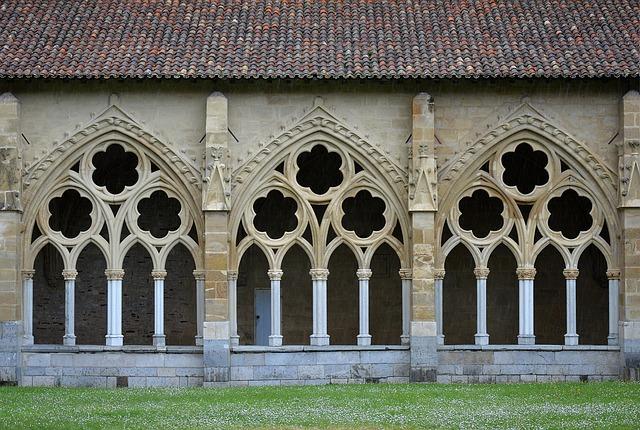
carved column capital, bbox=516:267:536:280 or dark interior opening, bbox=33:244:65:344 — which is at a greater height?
carved column capital, bbox=516:267:536:280

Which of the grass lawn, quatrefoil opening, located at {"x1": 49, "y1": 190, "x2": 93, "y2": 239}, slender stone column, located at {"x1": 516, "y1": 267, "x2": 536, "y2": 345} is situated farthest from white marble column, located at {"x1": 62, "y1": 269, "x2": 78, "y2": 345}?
slender stone column, located at {"x1": 516, "y1": 267, "x2": 536, "y2": 345}

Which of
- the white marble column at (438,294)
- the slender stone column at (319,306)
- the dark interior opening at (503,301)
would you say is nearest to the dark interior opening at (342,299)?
the dark interior opening at (503,301)

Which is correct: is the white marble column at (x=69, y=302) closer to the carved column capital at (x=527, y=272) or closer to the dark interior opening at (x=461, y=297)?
the carved column capital at (x=527, y=272)

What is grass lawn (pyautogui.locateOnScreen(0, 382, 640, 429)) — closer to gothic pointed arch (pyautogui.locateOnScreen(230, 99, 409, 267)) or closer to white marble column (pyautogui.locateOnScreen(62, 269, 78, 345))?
white marble column (pyautogui.locateOnScreen(62, 269, 78, 345))

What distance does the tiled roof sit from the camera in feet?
85.9

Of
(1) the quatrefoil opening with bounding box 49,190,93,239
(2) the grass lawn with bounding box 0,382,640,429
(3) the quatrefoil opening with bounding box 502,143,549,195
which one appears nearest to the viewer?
(2) the grass lawn with bounding box 0,382,640,429

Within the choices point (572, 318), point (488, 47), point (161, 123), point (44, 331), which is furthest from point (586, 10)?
point (44, 331)

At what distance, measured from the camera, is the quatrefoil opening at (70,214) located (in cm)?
3161

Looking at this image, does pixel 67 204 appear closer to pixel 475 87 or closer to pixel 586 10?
pixel 475 87

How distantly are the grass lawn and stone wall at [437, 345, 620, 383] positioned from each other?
131cm

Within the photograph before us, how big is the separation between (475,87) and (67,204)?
1068 centimetres

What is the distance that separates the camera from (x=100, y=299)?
32375 mm

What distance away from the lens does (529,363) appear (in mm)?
26562

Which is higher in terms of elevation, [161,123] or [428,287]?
[161,123]
